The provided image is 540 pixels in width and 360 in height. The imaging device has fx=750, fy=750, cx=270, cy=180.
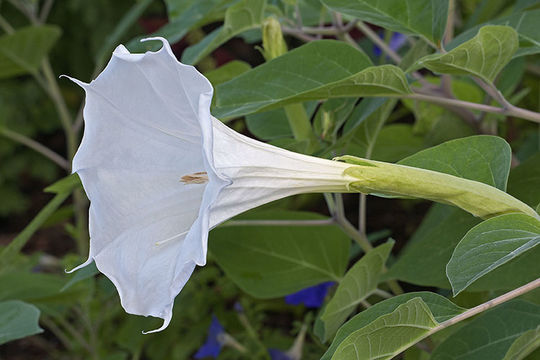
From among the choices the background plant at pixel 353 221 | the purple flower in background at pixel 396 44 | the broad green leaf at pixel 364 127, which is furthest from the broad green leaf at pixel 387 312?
the purple flower in background at pixel 396 44

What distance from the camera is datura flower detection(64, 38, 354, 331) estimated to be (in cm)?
56

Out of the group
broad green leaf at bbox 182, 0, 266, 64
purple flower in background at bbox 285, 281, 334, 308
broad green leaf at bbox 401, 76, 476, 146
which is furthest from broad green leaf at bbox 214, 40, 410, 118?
purple flower in background at bbox 285, 281, 334, 308

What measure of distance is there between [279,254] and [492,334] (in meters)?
0.42

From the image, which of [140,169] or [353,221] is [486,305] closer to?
[140,169]

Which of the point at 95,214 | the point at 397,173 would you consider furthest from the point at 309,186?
the point at 95,214

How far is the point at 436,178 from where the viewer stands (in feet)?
1.98

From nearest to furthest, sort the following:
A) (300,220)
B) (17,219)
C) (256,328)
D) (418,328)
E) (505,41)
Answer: (418,328) → (505,41) → (300,220) → (256,328) → (17,219)

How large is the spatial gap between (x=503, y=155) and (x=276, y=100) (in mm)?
222

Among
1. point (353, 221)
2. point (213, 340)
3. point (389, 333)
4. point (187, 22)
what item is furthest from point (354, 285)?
point (353, 221)

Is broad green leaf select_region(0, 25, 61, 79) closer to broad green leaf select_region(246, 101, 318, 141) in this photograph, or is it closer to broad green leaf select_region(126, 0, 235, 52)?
broad green leaf select_region(126, 0, 235, 52)

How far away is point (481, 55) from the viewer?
715mm

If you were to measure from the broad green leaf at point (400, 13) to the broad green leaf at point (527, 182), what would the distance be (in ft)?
0.59

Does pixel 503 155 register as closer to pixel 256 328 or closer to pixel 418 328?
pixel 418 328

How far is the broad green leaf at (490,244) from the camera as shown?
1.79 ft
